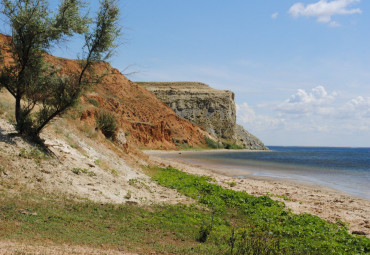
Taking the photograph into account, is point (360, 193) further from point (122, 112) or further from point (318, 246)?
point (122, 112)

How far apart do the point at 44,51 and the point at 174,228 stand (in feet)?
29.9

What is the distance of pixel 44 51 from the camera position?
1278 cm

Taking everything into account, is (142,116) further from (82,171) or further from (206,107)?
(82,171)

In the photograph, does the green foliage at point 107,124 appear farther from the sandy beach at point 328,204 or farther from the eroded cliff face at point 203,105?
the eroded cliff face at point 203,105

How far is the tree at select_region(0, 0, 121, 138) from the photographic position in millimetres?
11898

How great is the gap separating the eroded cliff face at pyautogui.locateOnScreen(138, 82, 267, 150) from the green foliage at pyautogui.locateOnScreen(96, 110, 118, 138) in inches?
2686

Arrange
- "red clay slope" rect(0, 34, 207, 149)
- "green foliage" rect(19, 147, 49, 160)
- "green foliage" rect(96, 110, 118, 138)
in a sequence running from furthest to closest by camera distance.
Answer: "red clay slope" rect(0, 34, 207, 149), "green foliage" rect(96, 110, 118, 138), "green foliage" rect(19, 147, 49, 160)

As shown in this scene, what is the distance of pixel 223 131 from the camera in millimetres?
93312

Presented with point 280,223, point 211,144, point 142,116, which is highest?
point 142,116

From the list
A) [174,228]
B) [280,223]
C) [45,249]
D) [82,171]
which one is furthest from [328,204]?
[45,249]

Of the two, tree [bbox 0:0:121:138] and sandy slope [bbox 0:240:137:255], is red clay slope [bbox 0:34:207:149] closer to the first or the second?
tree [bbox 0:0:121:138]

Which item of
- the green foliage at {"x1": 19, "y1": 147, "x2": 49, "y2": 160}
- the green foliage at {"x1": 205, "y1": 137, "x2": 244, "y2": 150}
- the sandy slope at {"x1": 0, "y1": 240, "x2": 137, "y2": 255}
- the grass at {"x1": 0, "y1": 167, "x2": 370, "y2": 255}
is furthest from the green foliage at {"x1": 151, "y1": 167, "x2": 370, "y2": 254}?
the green foliage at {"x1": 205, "y1": 137, "x2": 244, "y2": 150}

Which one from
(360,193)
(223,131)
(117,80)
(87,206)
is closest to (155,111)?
(117,80)

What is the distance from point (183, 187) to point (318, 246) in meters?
7.65
